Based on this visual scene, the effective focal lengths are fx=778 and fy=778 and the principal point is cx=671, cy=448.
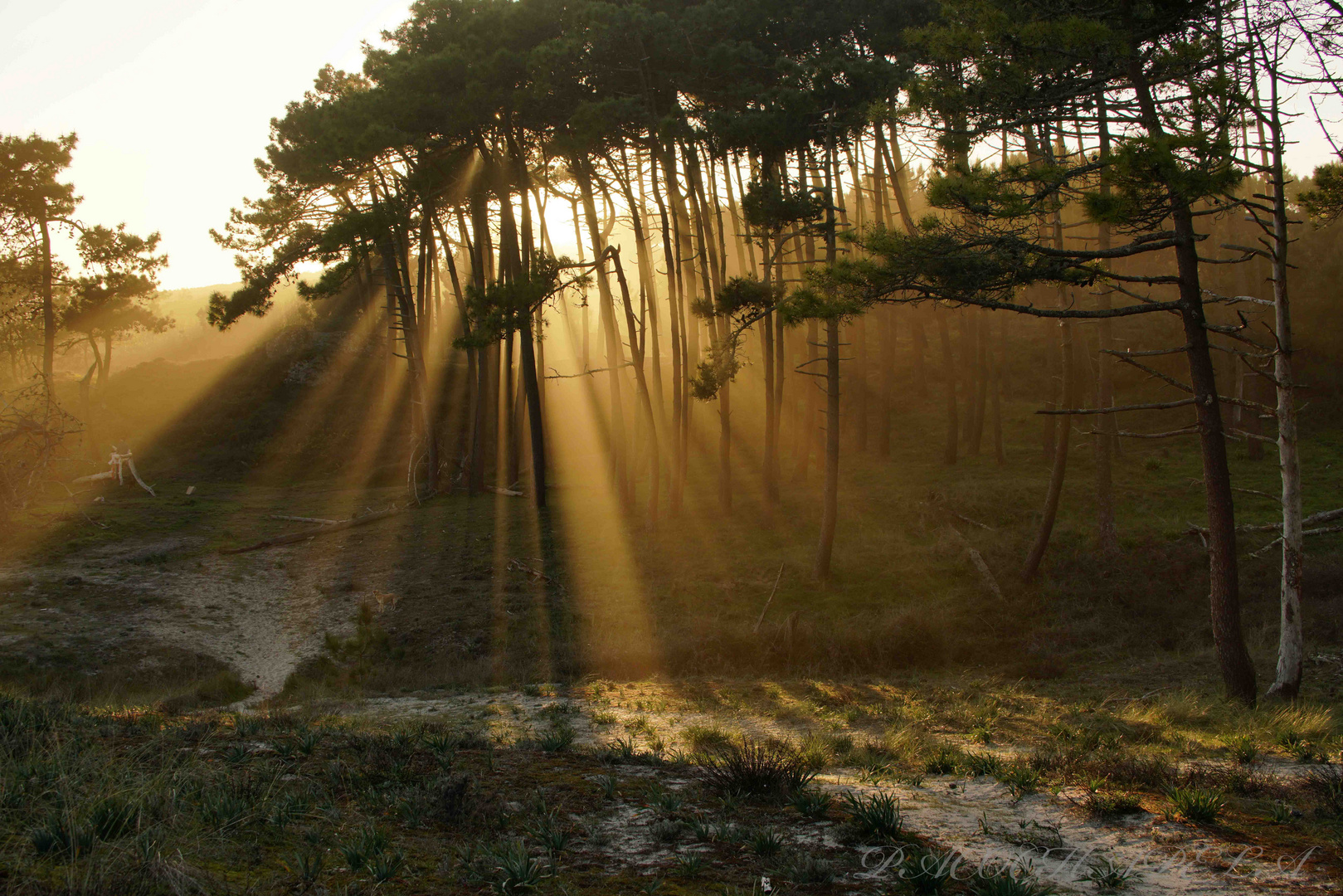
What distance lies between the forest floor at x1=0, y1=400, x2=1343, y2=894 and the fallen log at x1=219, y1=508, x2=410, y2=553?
0.31 m

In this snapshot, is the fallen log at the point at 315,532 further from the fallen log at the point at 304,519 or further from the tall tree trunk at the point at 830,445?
the tall tree trunk at the point at 830,445

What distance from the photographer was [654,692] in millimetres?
13695

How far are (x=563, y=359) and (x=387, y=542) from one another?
33.8 metres

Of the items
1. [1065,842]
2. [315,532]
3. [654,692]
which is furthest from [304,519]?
[1065,842]

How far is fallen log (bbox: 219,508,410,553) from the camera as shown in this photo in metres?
23.4

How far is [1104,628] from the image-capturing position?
1680cm

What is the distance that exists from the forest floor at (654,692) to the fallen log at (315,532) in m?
0.31

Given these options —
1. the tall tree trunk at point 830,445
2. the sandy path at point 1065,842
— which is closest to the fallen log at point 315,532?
the tall tree trunk at point 830,445

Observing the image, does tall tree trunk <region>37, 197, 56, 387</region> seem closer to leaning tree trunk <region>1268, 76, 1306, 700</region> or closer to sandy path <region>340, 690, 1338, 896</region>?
sandy path <region>340, 690, 1338, 896</region>

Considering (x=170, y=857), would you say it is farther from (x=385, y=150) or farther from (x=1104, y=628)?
(x=385, y=150)

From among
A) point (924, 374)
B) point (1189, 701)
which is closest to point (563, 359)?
point (924, 374)

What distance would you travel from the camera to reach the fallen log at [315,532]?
23381mm

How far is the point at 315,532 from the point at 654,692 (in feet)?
53.1

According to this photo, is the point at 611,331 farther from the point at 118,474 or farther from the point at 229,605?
the point at 118,474
